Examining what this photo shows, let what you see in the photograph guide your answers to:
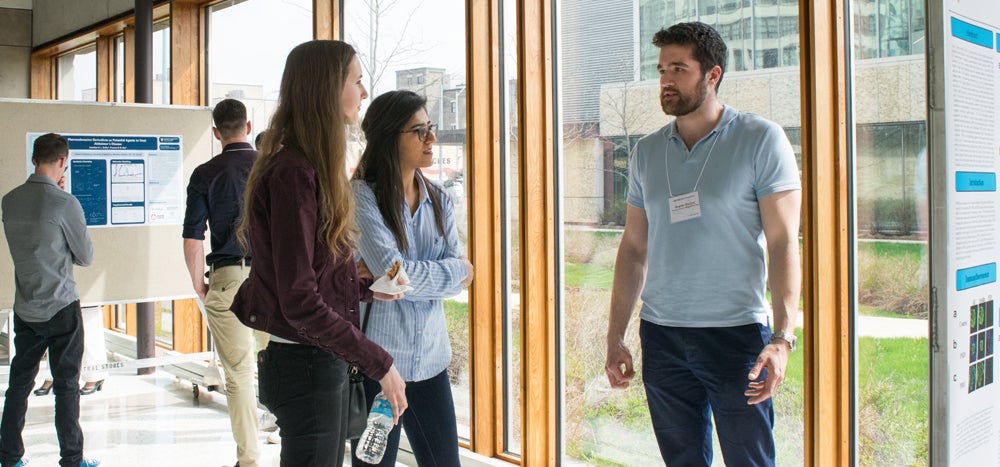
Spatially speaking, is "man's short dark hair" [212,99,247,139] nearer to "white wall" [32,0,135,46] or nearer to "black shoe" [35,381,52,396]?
"black shoe" [35,381,52,396]

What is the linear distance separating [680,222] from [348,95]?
90 centimetres

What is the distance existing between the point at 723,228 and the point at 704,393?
445 millimetres

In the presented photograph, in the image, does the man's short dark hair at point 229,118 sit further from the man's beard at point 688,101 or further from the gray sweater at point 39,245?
the man's beard at point 688,101

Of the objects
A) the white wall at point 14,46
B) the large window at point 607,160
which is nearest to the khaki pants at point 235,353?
the large window at point 607,160

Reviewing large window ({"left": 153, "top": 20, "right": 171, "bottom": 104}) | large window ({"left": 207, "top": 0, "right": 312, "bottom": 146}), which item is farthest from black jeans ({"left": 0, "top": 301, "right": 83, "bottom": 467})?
large window ({"left": 153, "top": 20, "right": 171, "bottom": 104})

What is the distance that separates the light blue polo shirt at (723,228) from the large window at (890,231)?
0.62 meters

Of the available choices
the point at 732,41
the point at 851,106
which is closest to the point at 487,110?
the point at 732,41

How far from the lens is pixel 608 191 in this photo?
11.0ft

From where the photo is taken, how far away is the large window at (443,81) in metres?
4.02

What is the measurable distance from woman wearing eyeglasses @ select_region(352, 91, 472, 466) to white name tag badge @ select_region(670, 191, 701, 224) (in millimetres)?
586

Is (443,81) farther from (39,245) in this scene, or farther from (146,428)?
(146,428)

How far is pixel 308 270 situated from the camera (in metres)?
1.71

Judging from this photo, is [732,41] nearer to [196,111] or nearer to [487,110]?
[487,110]

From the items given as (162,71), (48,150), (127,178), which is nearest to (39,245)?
(48,150)
